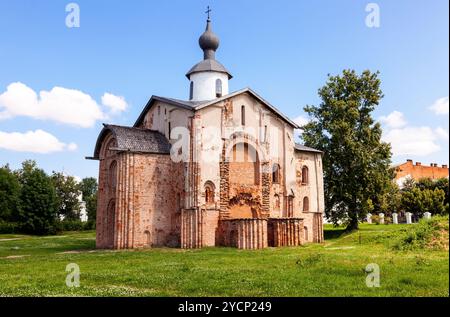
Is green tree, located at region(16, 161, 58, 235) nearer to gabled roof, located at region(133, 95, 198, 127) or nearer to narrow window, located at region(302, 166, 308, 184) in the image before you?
gabled roof, located at region(133, 95, 198, 127)

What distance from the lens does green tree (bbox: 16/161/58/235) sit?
2051 inches

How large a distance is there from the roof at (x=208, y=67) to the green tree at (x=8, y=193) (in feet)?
126

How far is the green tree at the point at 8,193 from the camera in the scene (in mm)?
62812

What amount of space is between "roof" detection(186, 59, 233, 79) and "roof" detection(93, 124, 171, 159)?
6973 mm

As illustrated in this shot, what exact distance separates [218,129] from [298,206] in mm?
8793

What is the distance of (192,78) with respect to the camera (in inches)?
1337

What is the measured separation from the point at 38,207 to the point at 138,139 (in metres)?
30.6

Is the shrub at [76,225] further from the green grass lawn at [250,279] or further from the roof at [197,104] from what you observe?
the green grass lawn at [250,279]

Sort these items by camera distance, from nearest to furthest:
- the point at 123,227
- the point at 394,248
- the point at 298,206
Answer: the point at 394,248 → the point at 123,227 → the point at 298,206

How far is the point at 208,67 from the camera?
33.6 meters

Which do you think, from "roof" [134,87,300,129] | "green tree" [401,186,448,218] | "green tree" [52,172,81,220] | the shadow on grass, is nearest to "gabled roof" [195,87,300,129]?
"roof" [134,87,300,129]

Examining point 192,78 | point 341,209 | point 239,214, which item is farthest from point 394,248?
point 192,78

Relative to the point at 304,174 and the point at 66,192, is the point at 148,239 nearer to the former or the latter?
the point at 304,174
